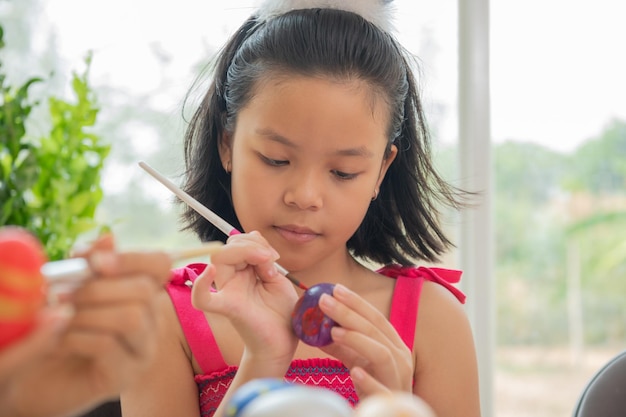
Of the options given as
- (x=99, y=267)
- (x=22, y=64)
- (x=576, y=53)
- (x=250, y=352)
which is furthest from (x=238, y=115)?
(x=576, y=53)

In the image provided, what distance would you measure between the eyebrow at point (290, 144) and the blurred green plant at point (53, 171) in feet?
3.50

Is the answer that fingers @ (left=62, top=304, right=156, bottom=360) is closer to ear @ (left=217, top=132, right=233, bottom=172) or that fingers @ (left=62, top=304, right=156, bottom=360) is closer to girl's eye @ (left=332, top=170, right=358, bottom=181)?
girl's eye @ (left=332, top=170, right=358, bottom=181)

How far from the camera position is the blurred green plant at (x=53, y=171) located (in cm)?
211

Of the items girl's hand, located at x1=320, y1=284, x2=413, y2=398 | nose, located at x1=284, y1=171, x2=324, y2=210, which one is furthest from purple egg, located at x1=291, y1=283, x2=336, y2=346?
nose, located at x1=284, y1=171, x2=324, y2=210

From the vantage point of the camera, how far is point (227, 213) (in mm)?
1568

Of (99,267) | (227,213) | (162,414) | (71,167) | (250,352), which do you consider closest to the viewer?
(99,267)

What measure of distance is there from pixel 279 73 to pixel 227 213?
1.13ft

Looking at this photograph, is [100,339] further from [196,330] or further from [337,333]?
[196,330]

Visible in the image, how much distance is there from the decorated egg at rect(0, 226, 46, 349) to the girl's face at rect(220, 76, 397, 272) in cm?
70

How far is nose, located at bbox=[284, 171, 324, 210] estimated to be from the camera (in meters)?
1.24

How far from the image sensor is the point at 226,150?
1.48 meters

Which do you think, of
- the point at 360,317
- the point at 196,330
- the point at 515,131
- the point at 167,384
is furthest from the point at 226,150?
the point at 515,131

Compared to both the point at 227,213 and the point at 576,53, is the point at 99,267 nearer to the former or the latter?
the point at 227,213

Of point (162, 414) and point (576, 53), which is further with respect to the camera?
point (576, 53)
